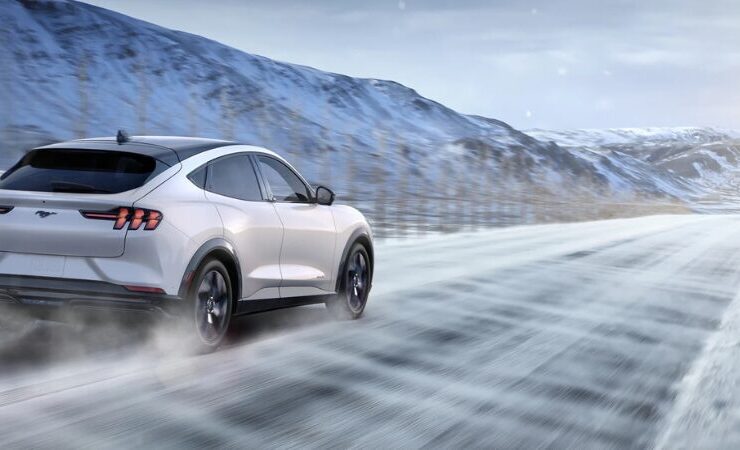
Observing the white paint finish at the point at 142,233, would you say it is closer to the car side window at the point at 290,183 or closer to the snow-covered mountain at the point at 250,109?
the car side window at the point at 290,183

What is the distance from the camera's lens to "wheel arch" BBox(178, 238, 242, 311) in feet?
21.1

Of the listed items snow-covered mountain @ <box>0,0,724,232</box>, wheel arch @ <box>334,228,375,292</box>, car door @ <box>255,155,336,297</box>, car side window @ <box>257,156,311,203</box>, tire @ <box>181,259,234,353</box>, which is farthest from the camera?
snow-covered mountain @ <box>0,0,724,232</box>

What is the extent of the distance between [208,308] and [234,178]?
105 cm

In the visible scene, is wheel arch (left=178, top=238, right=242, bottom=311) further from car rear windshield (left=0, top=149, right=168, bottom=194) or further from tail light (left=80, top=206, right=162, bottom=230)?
car rear windshield (left=0, top=149, right=168, bottom=194)

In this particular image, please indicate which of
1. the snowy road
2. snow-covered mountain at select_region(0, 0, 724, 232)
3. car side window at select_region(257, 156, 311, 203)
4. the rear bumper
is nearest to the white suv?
the rear bumper

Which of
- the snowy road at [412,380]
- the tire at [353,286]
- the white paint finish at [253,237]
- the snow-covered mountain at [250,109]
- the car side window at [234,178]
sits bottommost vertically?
the snowy road at [412,380]

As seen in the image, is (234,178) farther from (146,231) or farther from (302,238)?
(146,231)

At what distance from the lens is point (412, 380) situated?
20.9 feet

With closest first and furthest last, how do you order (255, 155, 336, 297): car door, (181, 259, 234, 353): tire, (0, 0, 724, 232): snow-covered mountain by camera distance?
1. (181, 259, 234, 353): tire
2. (255, 155, 336, 297): car door
3. (0, 0, 724, 232): snow-covered mountain

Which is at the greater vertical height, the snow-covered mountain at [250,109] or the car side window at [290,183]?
the snow-covered mountain at [250,109]

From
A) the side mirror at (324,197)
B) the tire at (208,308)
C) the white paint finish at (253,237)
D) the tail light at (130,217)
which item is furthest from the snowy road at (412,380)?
the side mirror at (324,197)

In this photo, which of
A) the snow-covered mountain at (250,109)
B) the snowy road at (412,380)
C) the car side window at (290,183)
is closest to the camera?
the snowy road at (412,380)

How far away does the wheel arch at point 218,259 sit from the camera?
6422 millimetres

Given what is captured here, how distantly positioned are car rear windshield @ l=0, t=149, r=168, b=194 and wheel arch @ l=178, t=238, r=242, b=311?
58 centimetres
